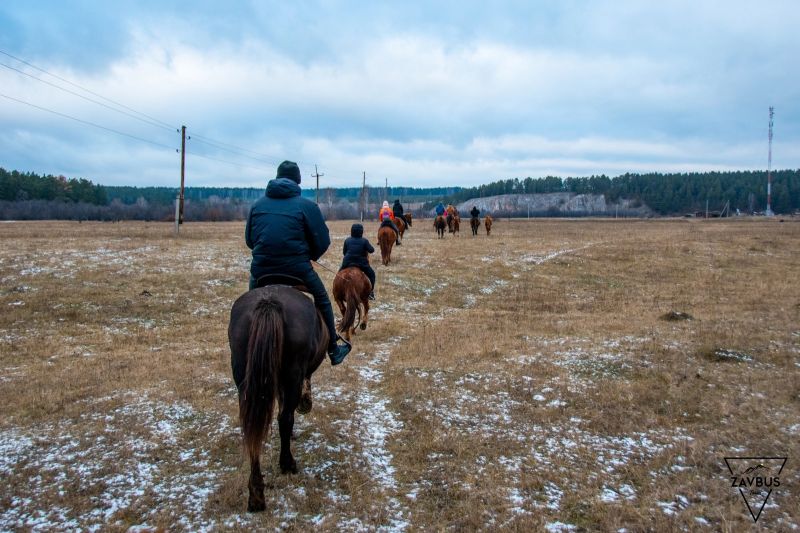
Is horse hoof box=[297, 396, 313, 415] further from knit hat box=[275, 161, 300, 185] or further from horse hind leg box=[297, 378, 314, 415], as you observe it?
knit hat box=[275, 161, 300, 185]

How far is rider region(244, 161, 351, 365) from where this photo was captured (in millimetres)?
5871

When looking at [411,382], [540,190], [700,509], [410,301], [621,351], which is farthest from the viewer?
[540,190]

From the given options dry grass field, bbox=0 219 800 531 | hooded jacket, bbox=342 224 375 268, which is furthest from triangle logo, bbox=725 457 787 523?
hooded jacket, bbox=342 224 375 268

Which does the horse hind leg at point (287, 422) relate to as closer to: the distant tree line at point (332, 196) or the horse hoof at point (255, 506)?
the horse hoof at point (255, 506)

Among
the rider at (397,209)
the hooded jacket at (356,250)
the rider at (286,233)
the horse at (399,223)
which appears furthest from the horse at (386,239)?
the rider at (286,233)

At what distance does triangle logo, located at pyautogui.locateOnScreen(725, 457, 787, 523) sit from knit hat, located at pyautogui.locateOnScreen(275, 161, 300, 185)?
6.13 m

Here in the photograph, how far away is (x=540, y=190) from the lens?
7820 inches

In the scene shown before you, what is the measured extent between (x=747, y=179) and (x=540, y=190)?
67.9 metres

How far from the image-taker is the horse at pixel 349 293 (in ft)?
38.4

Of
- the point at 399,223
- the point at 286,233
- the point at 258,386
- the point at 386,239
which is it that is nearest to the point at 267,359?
the point at 258,386

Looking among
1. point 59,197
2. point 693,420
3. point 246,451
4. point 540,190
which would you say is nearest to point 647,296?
point 693,420

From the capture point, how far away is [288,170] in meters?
6.29

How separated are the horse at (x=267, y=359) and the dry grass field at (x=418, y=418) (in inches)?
26.2

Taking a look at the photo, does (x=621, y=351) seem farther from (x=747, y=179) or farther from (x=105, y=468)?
(x=747, y=179)
